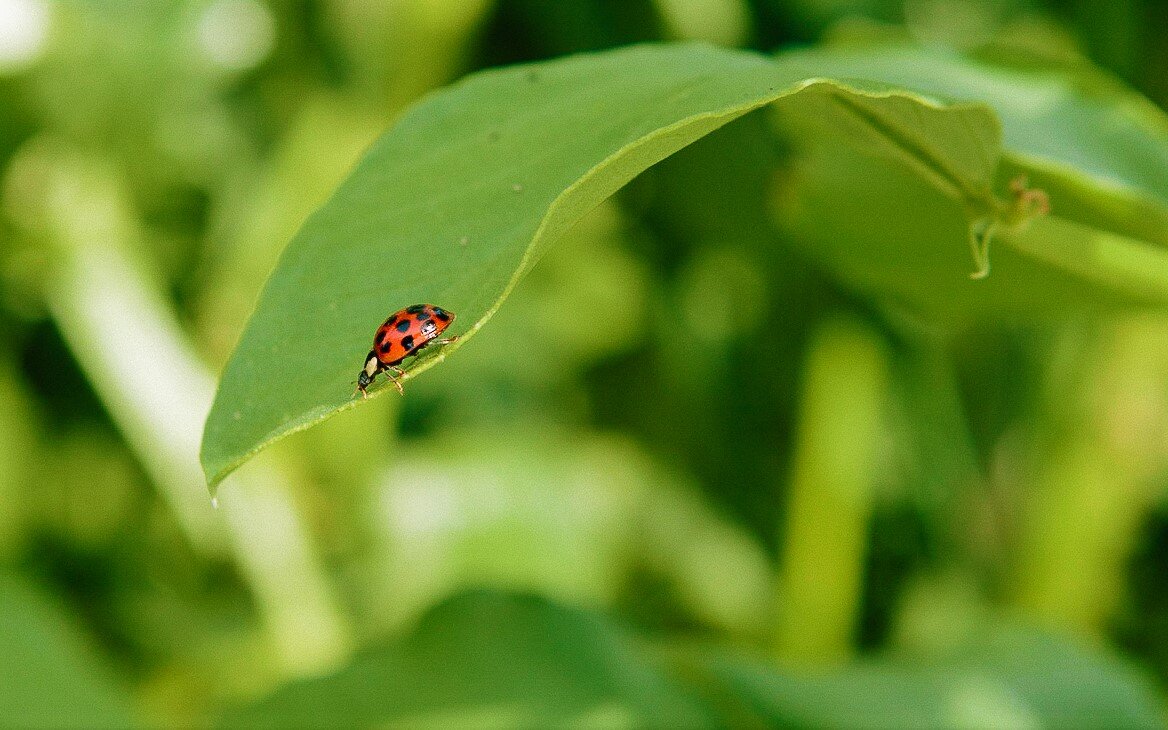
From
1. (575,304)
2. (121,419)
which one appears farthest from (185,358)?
(575,304)

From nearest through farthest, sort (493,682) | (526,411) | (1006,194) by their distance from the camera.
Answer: (1006,194) → (493,682) → (526,411)

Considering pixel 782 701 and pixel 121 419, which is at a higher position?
pixel 121 419

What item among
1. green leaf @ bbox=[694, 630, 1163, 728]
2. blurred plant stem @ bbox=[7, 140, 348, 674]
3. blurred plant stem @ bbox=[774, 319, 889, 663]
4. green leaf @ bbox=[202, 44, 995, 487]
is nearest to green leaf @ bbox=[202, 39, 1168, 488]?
green leaf @ bbox=[202, 44, 995, 487]

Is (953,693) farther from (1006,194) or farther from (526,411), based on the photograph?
(526,411)

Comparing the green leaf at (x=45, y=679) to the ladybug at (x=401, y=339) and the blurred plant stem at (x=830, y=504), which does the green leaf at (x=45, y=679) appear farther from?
the blurred plant stem at (x=830, y=504)

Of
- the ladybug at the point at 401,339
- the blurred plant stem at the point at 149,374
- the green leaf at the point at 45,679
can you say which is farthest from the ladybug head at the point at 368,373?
the blurred plant stem at the point at 149,374

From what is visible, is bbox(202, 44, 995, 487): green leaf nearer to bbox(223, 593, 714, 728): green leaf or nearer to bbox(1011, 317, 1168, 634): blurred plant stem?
bbox(223, 593, 714, 728): green leaf

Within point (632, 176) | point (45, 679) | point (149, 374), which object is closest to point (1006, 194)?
point (632, 176)

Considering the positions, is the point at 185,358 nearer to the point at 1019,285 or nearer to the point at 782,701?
the point at 782,701
